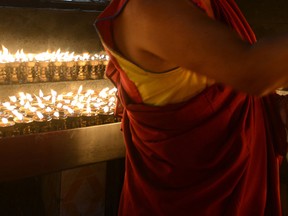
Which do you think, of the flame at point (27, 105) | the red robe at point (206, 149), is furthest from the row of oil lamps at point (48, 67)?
the red robe at point (206, 149)

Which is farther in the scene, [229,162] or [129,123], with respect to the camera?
[129,123]

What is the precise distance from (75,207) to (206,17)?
2.30 metres

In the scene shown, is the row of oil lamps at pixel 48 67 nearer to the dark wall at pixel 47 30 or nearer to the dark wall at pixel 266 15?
the dark wall at pixel 47 30

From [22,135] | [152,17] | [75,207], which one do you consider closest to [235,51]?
[152,17]

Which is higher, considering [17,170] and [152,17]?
[152,17]

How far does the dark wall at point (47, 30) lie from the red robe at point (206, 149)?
1980 millimetres

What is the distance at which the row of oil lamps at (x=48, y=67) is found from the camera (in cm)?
286

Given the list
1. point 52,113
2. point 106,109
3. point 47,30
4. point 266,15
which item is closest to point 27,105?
point 52,113

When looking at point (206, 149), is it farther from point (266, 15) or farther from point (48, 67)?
point (266, 15)

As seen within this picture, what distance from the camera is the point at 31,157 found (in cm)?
215

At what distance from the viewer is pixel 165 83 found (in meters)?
1.32

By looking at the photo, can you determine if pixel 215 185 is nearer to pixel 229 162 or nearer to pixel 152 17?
pixel 229 162

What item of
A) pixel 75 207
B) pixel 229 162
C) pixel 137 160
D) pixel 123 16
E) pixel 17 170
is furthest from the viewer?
pixel 75 207

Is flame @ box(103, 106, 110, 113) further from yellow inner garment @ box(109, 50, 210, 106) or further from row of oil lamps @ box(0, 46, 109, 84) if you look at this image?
yellow inner garment @ box(109, 50, 210, 106)
